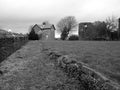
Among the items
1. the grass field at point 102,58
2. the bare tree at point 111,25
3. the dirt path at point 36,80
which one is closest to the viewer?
the grass field at point 102,58

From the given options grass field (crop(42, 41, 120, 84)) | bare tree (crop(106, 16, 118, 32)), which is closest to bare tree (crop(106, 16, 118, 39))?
bare tree (crop(106, 16, 118, 32))

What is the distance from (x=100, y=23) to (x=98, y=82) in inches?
1558

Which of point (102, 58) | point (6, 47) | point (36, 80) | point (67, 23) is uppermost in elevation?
point (67, 23)

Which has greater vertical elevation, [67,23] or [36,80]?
[67,23]

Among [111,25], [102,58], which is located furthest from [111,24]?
[102,58]

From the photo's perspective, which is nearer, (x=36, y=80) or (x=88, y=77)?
(x=88, y=77)

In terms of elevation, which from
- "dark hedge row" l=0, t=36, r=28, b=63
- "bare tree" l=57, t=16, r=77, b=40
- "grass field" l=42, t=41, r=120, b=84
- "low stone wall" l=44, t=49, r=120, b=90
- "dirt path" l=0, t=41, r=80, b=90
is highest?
"bare tree" l=57, t=16, r=77, b=40

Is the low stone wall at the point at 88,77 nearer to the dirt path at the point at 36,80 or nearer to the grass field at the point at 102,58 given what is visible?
the dirt path at the point at 36,80

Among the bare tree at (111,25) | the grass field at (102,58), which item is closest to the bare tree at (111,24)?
the bare tree at (111,25)

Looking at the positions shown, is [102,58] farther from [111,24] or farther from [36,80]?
[111,24]

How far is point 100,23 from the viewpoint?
132ft

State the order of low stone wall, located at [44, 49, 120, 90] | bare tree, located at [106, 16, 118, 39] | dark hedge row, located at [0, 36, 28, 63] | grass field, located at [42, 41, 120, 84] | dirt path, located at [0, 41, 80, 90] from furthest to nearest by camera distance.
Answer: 1. bare tree, located at [106, 16, 118, 39]
2. dark hedge row, located at [0, 36, 28, 63]
3. dirt path, located at [0, 41, 80, 90]
4. grass field, located at [42, 41, 120, 84]
5. low stone wall, located at [44, 49, 120, 90]

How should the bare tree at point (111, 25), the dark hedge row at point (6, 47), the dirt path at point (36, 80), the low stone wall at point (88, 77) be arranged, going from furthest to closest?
the bare tree at point (111, 25) → the dark hedge row at point (6, 47) → the dirt path at point (36, 80) → the low stone wall at point (88, 77)

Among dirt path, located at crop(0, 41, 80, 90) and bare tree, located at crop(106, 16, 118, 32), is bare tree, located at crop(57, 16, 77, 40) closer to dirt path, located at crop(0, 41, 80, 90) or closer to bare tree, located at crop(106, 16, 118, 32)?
bare tree, located at crop(106, 16, 118, 32)
